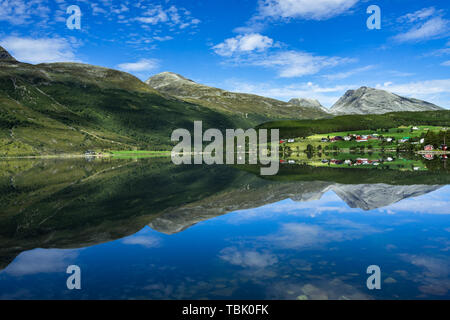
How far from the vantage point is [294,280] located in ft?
47.4

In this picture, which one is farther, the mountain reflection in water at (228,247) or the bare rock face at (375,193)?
the bare rock face at (375,193)

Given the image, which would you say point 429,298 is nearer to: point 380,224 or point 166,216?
point 380,224

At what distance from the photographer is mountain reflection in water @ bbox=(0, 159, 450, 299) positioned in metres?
13.8

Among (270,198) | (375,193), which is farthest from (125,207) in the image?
(375,193)

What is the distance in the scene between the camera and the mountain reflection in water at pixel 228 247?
45.3 feet

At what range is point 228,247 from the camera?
19.7m

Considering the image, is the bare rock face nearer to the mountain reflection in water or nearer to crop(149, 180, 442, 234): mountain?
crop(149, 180, 442, 234): mountain

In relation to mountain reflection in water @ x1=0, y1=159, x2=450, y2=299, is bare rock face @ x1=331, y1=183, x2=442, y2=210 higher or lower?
higher

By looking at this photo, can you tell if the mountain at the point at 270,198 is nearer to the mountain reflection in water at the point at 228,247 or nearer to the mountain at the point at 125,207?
the mountain at the point at 125,207

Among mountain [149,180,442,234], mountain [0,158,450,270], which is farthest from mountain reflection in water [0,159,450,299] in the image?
mountain [149,180,442,234]

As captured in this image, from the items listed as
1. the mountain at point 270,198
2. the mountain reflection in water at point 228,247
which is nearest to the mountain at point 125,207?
the mountain at point 270,198

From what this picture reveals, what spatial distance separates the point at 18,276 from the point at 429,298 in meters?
17.8

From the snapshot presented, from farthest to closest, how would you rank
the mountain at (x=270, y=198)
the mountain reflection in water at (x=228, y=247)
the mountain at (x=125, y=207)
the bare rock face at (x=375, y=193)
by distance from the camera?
the bare rock face at (x=375, y=193) → the mountain at (x=270, y=198) → the mountain at (x=125, y=207) → the mountain reflection in water at (x=228, y=247)
